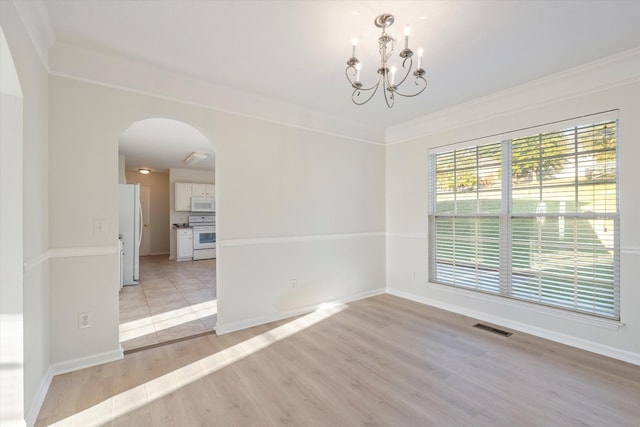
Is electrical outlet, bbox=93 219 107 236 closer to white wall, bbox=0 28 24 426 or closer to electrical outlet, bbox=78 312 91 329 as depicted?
electrical outlet, bbox=78 312 91 329

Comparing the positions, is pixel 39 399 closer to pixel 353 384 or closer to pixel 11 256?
pixel 11 256

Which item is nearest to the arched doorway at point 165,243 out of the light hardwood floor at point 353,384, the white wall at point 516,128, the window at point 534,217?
the light hardwood floor at point 353,384

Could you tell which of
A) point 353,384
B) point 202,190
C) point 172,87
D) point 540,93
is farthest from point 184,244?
point 540,93

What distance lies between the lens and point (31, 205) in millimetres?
1905

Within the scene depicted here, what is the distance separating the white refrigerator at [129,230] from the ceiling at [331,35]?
3.21 m

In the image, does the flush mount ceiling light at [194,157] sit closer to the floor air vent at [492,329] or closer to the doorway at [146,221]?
the doorway at [146,221]

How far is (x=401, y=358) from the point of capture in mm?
2607

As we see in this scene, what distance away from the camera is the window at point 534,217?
274 centimetres

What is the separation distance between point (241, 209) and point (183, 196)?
5.75m

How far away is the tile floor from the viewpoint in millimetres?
3127

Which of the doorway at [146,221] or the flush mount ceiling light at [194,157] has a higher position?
the flush mount ceiling light at [194,157]

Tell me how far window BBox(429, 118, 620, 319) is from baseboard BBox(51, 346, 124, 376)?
12.3ft

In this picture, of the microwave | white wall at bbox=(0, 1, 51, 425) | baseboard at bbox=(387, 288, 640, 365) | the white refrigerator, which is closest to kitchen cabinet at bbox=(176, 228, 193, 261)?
the microwave

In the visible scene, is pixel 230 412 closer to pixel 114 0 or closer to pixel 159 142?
pixel 114 0
